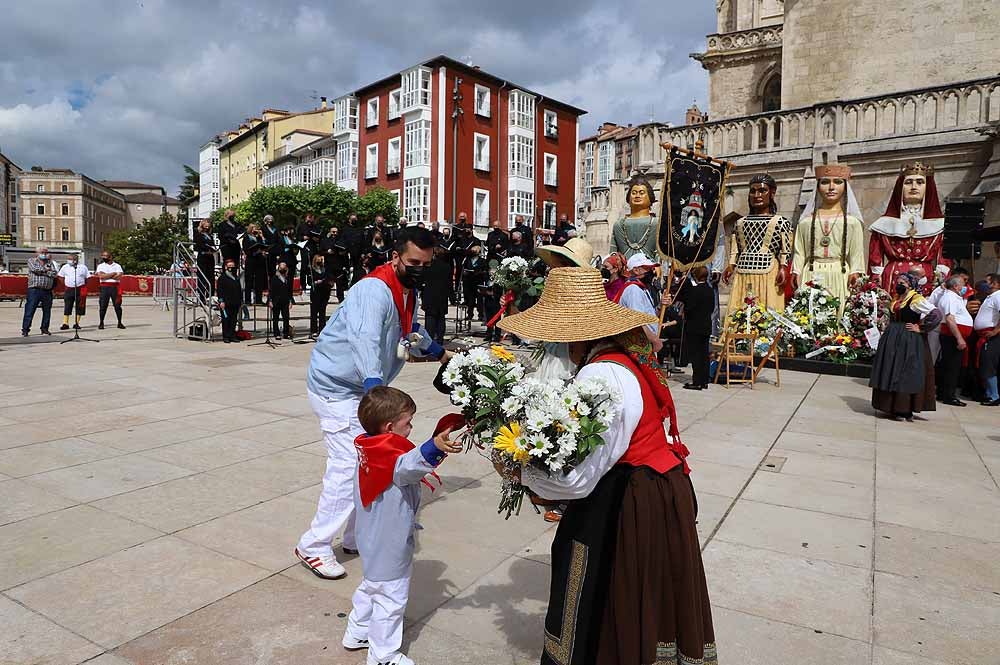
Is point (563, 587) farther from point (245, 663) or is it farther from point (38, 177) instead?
point (38, 177)

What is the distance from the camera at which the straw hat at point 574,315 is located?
7.97ft

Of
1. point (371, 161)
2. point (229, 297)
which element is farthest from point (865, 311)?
point (371, 161)

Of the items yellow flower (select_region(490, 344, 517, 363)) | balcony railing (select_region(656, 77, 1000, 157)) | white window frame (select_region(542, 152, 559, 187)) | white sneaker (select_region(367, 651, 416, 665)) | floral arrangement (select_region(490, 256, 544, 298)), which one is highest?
white window frame (select_region(542, 152, 559, 187))

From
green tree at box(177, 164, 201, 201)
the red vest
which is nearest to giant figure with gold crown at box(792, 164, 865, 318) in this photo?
the red vest

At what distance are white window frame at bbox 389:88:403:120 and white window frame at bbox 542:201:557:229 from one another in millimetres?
13024

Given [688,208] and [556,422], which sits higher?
[688,208]

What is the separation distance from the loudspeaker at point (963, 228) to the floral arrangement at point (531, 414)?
13.9m

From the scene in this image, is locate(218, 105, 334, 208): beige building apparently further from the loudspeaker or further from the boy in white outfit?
the boy in white outfit

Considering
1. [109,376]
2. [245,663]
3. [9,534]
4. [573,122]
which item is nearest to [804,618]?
[245,663]

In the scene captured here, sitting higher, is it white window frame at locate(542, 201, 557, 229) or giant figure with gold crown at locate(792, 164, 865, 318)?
white window frame at locate(542, 201, 557, 229)

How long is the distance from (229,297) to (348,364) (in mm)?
11285

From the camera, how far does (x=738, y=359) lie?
1041 centimetres

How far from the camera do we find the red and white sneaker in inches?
147

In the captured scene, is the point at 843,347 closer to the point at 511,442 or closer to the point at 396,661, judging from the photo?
the point at 396,661
